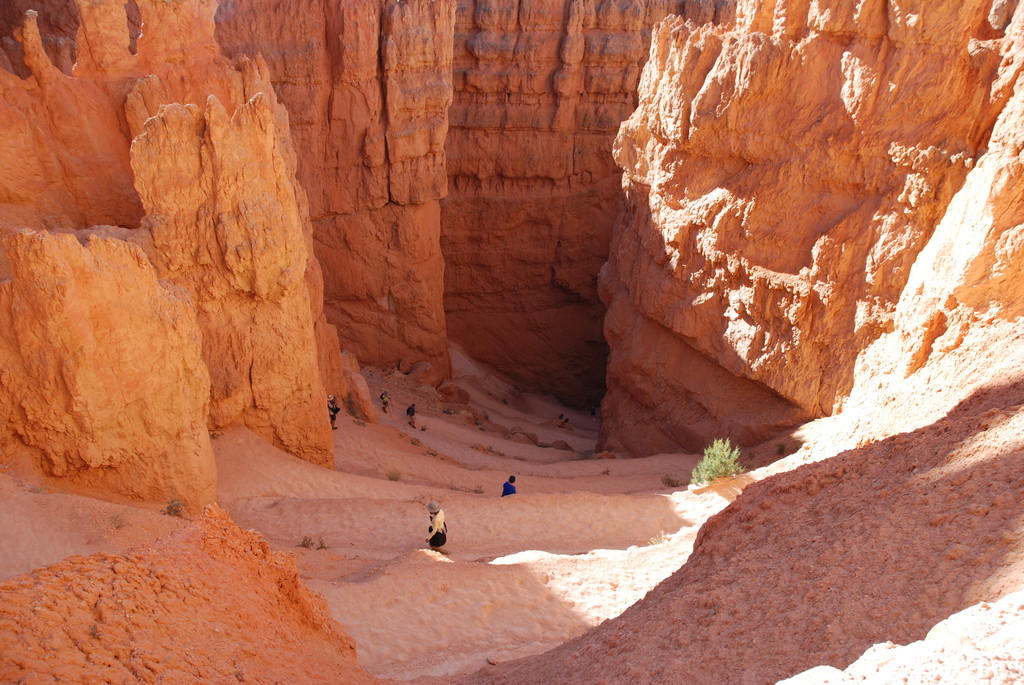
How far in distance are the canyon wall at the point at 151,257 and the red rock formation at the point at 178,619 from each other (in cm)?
376

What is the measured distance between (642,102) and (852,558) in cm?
1453

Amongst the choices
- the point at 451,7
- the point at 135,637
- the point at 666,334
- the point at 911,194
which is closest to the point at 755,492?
the point at 135,637

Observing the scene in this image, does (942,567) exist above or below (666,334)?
below

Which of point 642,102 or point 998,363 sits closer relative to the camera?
point 998,363

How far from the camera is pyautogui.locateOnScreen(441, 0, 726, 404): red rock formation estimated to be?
25.9m

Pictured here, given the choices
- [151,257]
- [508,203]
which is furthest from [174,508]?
[508,203]

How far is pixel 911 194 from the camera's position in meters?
11.8

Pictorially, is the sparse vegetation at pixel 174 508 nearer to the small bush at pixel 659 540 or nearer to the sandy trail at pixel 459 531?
the sandy trail at pixel 459 531

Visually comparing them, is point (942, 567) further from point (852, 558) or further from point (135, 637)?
point (135, 637)

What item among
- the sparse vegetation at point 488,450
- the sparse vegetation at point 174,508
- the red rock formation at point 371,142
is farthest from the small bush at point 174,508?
the red rock formation at point 371,142

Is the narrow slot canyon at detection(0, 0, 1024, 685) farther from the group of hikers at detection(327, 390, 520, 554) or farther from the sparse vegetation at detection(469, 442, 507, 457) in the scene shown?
the sparse vegetation at detection(469, 442, 507, 457)

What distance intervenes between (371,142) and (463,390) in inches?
287

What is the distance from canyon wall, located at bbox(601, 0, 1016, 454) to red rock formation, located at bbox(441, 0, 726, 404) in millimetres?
9347

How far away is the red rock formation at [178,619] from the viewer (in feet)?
12.9
